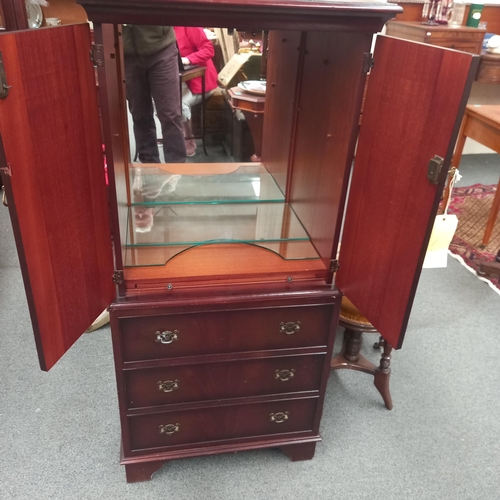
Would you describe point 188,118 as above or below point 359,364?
above

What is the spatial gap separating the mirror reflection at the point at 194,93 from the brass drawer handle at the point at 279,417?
824mm

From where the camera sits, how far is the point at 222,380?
Result: 1281 millimetres

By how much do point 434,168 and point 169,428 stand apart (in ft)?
3.22

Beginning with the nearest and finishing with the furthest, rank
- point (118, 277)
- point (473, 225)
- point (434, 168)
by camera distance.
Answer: point (434, 168) → point (118, 277) → point (473, 225)

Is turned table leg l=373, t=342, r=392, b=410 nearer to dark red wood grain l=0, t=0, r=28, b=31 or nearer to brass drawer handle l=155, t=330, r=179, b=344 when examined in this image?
brass drawer handle l=155, t=330, r=179, b=344

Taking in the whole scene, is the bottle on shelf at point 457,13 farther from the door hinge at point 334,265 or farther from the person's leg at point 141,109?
the door hinge at point 334,265

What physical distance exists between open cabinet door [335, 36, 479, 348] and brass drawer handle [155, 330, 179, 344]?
44 centimetres

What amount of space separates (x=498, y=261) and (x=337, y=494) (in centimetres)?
168

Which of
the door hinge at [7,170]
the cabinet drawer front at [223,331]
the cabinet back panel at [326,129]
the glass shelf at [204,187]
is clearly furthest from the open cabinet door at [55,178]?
the cabinet back panel at [326,129]

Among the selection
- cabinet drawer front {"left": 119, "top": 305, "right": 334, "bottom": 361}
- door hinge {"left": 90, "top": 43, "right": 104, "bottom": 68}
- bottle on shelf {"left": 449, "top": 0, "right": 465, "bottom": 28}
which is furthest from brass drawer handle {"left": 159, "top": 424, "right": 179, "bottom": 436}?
bottle on shelf {"left": 449, "top": 0, "right": 465, "bottom": 28}

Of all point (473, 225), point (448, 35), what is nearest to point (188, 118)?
point (473, 225)

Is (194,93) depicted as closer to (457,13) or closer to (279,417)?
(279,417)

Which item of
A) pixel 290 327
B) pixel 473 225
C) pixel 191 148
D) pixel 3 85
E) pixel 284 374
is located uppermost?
pixel 3 85

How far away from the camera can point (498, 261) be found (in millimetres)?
2506
